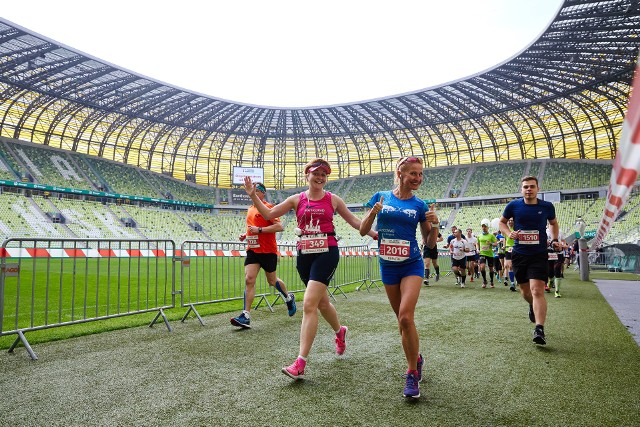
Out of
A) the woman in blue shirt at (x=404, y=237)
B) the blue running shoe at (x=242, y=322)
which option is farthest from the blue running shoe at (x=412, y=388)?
the blue running shoe at (x=242, y=322)

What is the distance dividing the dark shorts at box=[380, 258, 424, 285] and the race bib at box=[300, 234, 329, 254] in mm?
684

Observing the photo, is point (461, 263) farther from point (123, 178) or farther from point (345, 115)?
point (123, 178)

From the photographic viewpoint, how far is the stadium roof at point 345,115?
28922 mm

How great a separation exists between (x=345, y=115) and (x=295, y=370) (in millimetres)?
45496

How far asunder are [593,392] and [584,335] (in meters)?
2.76

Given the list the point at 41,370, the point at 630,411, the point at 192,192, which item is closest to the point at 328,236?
the point at 630,411

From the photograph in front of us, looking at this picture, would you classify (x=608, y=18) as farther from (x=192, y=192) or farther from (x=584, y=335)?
(x=192, y=192)

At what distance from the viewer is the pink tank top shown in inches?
169

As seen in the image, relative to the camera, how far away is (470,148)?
5300 centimetres

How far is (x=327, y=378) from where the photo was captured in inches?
150

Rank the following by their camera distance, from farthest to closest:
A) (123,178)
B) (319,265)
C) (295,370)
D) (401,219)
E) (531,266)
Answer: (123,178), (531,266), (319,265), (401,219), (295,370)

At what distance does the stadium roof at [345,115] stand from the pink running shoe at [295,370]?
26688 mm

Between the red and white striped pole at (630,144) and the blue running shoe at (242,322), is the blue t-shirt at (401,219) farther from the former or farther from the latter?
the blue running shoe at (242,322)

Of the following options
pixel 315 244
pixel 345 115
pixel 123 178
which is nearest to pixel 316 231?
pixel 315 244
